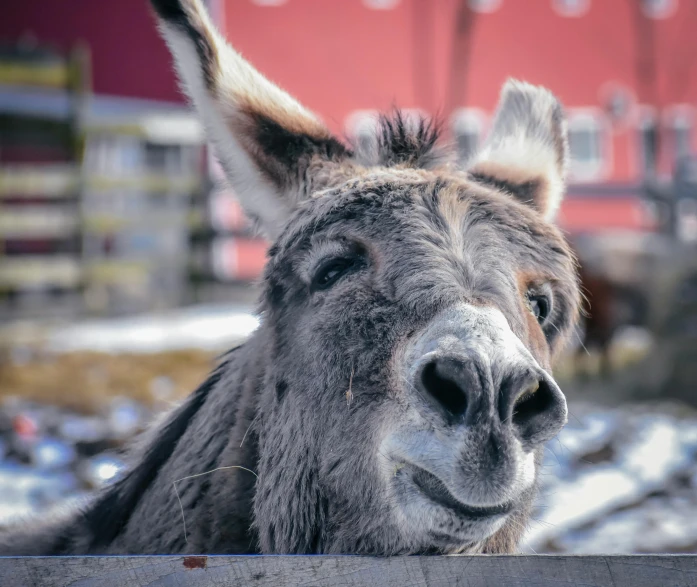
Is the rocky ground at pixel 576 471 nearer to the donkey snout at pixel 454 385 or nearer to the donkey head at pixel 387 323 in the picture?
the donkey head at pixel 387 323

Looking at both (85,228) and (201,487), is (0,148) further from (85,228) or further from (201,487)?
(201,487)

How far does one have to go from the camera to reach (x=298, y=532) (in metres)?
2.31

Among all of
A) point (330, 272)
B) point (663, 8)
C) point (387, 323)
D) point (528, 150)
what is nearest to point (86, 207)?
point (528, 150)

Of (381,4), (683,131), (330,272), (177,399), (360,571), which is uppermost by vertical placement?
(381,4)

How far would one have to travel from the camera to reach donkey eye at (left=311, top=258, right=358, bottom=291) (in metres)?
2.33

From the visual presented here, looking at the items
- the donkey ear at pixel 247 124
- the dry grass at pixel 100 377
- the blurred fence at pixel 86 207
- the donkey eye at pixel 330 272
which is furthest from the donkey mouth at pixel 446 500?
the blurred fence at pixel 86 207

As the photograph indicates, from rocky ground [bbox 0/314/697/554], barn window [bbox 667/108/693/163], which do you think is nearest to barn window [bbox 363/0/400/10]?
barn window [bbox 667/108/693/163]

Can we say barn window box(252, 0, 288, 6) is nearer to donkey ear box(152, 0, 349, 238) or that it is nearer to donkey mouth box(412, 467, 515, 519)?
donkey ear box(152, 0, 349, 238)

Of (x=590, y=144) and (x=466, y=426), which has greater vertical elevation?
(x=590, y=144)

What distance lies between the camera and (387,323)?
2.13m

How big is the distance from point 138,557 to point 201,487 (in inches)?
28.2

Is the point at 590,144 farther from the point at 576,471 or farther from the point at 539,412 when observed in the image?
the point at 539,412

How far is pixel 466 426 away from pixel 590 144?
22905 mm

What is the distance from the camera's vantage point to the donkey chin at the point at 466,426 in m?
1.80
